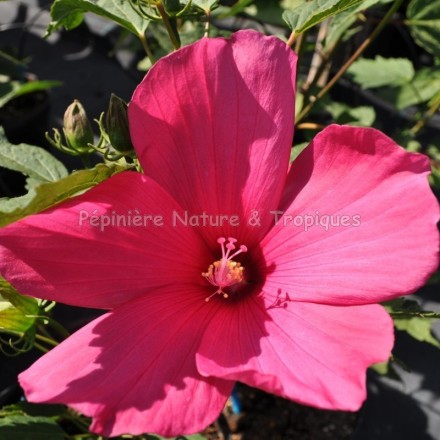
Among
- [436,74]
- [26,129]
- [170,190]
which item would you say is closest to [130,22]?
[170,190]

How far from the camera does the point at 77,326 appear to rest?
1232 millimetres

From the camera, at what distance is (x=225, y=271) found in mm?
734

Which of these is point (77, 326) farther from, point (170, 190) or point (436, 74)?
point (436, 74)

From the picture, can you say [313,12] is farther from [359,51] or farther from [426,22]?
[426,22]

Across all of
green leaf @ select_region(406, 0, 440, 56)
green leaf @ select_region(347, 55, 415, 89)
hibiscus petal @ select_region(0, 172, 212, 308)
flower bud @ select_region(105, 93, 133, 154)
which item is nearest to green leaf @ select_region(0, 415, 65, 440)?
hibiscus petal @ select_region(0, 172, 212, 308)

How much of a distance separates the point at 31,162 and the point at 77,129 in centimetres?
18

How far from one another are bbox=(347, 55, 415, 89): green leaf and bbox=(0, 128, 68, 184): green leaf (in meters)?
0.84

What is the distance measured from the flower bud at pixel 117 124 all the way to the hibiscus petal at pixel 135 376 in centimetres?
17

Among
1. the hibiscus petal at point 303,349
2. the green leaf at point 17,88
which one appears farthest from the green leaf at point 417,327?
the green leaf at point 17,88

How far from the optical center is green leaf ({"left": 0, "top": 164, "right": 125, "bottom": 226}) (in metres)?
0.56

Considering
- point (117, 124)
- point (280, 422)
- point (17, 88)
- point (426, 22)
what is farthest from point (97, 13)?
point (280, 422)

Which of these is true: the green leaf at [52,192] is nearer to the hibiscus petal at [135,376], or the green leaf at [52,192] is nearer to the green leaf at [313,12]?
the hibiscus petal at [135,376]

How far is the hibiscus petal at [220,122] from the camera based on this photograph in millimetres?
610

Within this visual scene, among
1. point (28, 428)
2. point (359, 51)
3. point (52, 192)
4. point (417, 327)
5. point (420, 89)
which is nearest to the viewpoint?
point (52, 192)
